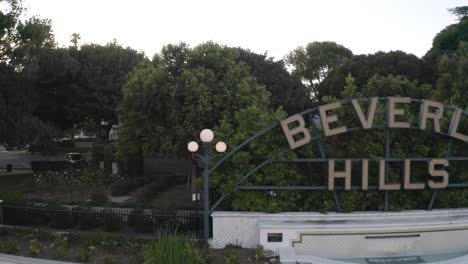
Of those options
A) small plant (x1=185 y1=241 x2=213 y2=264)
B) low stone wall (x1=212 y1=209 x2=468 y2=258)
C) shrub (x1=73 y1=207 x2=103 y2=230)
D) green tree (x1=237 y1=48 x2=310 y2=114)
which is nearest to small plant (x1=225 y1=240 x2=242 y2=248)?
low stone wall (x1=212 y1=209 x2=468 y2=258)

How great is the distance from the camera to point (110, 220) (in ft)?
44.4

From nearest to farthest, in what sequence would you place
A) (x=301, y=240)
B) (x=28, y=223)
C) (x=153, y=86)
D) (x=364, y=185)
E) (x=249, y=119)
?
(x=301, y=240), (x=364, y=185), (x=249, y=119), (x=28, y=223), (x=153, y=86)

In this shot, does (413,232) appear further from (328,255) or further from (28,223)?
(28,223)

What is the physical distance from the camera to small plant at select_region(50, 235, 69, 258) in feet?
35.9

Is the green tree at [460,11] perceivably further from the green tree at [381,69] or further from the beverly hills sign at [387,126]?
the beverly hills sign at [387,126]

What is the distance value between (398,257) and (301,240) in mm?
2814

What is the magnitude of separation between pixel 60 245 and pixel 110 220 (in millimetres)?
2260

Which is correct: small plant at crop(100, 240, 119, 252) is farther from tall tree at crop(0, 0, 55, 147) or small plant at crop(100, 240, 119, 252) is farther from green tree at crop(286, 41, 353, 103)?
green tree at crop(286, 41, 353, 103)

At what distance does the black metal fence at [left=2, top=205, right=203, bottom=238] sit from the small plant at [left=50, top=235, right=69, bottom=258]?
151cm

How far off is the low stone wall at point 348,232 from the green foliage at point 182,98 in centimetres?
908

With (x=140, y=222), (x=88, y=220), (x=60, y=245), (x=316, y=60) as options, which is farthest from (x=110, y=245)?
(x=316, y=60)

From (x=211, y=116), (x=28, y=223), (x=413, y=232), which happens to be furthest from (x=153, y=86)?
(x=413, y=232)

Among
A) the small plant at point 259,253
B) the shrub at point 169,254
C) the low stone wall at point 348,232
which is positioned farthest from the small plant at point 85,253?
the small plant at point 259,253

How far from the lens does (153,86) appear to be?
68.4 feet
